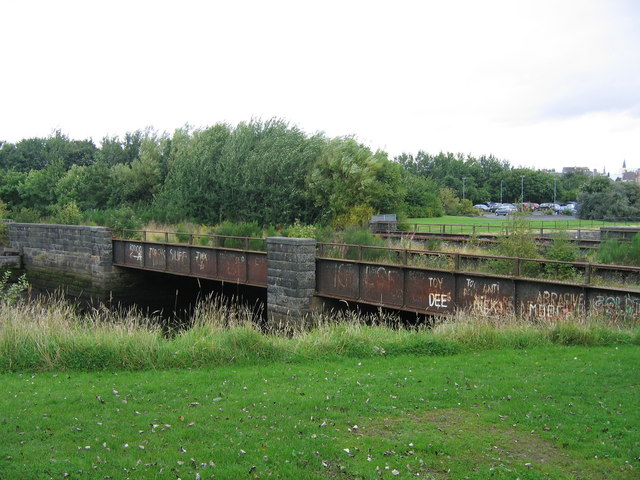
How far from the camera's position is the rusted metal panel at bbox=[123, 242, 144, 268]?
86.0ft

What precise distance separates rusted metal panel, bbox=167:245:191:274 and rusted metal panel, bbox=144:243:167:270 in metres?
0.38

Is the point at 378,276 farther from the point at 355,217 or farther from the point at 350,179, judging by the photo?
the point at 350,179

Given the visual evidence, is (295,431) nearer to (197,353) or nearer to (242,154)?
(197,353)

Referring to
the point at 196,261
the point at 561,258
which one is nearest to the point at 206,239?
the point at 196,261

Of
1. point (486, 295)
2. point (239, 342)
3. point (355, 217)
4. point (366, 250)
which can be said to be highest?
point (355, 217)

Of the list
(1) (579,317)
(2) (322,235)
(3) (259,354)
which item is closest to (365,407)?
(3) (259,354)

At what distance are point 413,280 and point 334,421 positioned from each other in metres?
9.07

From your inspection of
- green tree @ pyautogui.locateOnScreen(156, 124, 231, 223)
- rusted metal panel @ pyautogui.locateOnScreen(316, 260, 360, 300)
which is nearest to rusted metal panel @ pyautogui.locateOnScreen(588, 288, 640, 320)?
rusted metal panel @ pyautogui.locateOnScreen(316, 260, 360, 300)

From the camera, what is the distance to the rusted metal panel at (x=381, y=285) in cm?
1548

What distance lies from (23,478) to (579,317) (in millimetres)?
9310

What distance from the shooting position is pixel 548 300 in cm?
1241

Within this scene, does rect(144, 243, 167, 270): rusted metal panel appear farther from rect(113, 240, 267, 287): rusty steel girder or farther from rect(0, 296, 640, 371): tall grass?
rect(0, 296, 640, 371): tall grass

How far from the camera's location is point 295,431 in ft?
20.1

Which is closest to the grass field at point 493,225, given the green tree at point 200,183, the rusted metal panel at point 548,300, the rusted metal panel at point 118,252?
Answer: the rusted metal panel at point 548,300
